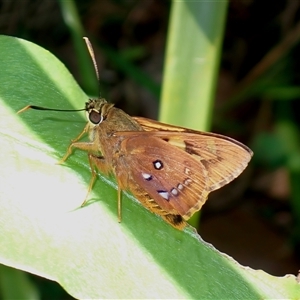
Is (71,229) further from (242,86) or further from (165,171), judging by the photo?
(242,86)

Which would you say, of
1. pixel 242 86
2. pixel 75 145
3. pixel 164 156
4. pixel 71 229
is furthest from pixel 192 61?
pixel 242 86

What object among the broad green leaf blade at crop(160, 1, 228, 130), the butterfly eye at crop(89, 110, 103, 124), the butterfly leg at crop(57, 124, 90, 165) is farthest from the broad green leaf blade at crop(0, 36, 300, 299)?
the broad green leaf blade at crop(160, 1, 228, 130)

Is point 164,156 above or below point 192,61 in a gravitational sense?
below


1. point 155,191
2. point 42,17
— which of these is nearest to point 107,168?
point 155,191

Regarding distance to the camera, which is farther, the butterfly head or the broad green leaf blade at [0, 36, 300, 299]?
the butterfly head

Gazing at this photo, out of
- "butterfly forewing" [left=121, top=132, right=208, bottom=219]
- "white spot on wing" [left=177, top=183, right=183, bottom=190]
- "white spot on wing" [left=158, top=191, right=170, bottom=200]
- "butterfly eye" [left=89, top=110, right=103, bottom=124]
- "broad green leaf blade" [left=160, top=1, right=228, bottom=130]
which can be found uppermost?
"broad green leaf blade" [left=160, top=1, right=228, bottom=130]

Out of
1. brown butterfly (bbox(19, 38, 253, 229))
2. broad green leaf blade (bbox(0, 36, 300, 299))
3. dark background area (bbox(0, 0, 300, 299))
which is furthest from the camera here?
dark background area (bbox(0, 0, 300, 299))

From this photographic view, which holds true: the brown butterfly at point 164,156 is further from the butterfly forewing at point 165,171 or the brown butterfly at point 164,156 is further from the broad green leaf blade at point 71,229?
the broad green leaf blade at point 71,229

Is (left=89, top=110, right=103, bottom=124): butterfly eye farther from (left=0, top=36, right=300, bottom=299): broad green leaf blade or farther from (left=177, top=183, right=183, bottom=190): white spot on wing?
(left=177, top=183, right=183, bottom=190): white spot on wing
